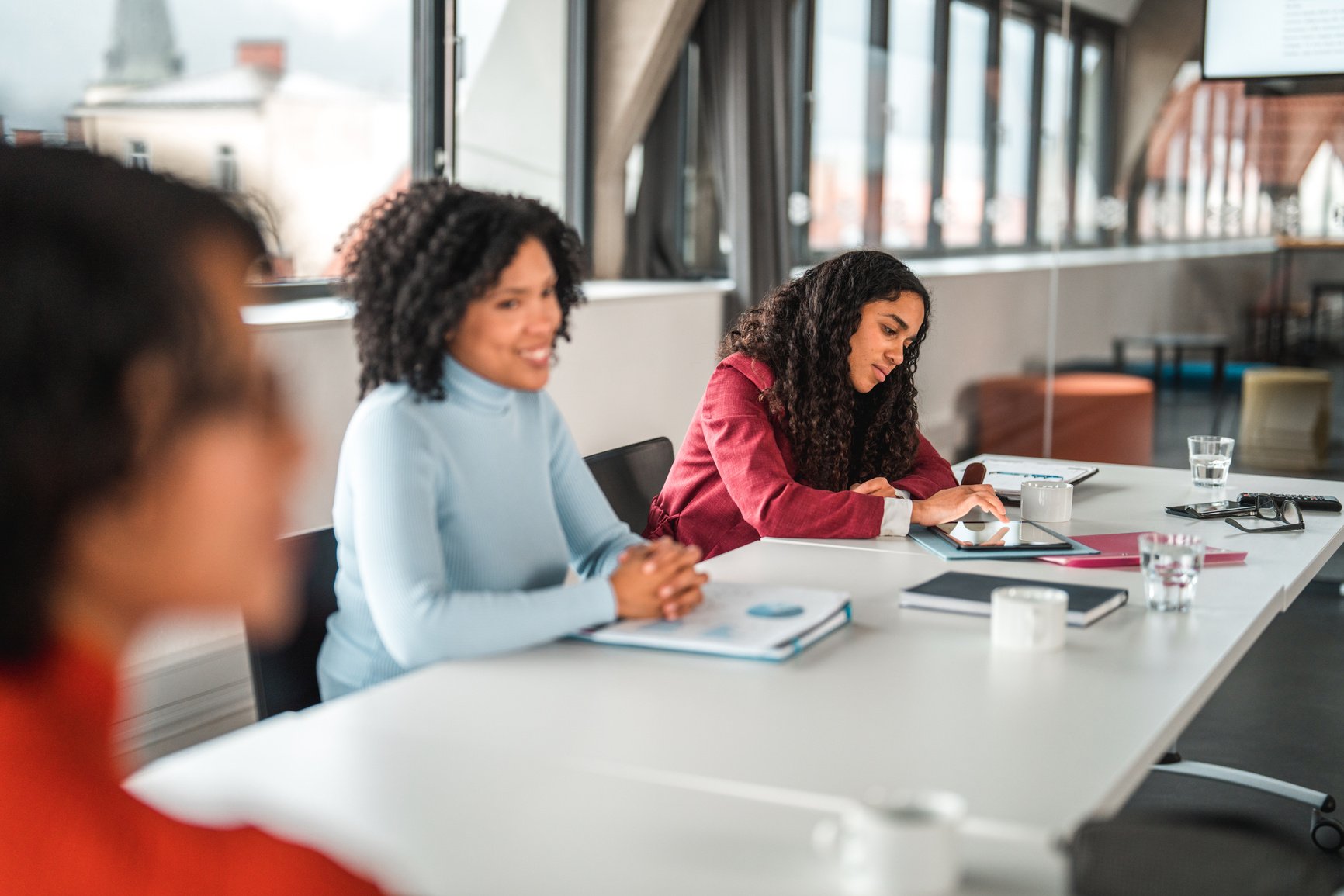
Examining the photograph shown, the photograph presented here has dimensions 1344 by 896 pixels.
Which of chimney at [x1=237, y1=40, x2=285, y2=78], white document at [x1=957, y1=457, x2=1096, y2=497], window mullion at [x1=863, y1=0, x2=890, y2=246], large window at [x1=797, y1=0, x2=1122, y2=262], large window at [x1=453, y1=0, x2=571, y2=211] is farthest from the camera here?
window mullion at [x1=863, y1=0, x2=890, y2=246]

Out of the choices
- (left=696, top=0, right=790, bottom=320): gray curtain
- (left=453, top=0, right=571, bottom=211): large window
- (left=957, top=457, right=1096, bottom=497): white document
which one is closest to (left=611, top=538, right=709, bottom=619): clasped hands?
(left=957, top=457, right=1096, bottom=497): white document

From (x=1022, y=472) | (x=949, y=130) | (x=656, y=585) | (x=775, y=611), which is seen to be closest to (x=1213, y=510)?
(x=1022, y=472)

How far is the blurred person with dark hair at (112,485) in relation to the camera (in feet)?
2.53

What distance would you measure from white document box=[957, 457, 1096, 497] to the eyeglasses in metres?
0.39

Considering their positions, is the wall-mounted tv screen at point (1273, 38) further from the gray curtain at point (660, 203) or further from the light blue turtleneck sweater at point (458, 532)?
the light blue turtleneck sweater at point (458, 532)

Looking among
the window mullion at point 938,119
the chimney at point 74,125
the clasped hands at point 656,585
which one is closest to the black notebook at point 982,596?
the clasped hands at point 656,585

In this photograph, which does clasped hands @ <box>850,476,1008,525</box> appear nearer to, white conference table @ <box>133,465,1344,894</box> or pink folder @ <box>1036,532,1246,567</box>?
pink folder @ <box>1036,532,1246,567</box>

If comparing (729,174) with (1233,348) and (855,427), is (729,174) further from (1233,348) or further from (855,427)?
(855,427)

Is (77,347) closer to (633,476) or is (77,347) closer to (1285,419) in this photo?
(633,476)

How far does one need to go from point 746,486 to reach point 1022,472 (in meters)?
0.86

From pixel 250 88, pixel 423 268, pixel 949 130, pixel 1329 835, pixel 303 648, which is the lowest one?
pixel 1329 835

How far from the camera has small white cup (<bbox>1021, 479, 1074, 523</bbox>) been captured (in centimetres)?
265

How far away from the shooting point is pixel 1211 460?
300cm

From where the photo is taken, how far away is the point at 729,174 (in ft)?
17.7
